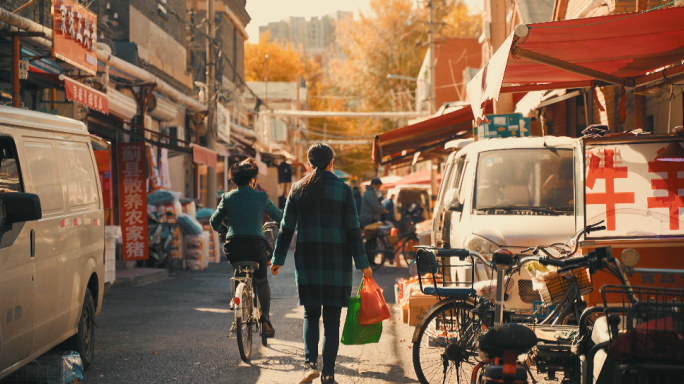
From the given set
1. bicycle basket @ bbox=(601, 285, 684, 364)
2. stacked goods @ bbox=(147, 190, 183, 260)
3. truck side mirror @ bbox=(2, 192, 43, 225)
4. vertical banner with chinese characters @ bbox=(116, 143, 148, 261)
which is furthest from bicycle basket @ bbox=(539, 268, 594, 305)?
stacked goods @ bbox=(147, 190, 183, 260)

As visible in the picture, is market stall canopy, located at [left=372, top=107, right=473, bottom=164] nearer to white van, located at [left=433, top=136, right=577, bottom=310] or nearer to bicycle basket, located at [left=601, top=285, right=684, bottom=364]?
white van, located at [left=433, top=136, right=577, bottom=310]

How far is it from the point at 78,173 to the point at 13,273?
2017 mm

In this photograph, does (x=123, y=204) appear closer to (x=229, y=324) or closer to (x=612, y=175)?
(x=229, y=324)

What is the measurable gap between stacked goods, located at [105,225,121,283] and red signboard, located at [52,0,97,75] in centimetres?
264

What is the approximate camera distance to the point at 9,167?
550cm

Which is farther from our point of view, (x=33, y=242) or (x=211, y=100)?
(x=211, y=100)

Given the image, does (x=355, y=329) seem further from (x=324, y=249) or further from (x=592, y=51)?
(x=592, y=51)

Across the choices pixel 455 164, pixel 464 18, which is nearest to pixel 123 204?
pixel 455 164

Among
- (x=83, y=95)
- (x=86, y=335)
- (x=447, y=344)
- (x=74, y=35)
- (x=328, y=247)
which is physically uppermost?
(x=74, y=35)

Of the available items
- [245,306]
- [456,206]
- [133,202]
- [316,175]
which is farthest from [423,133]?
[316,175]

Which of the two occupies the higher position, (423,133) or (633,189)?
(423,133)

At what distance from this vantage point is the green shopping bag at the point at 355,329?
5938 millimetres

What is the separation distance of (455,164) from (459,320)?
466 cm

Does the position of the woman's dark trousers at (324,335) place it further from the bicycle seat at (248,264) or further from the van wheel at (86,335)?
the van wheel at (86,335)
